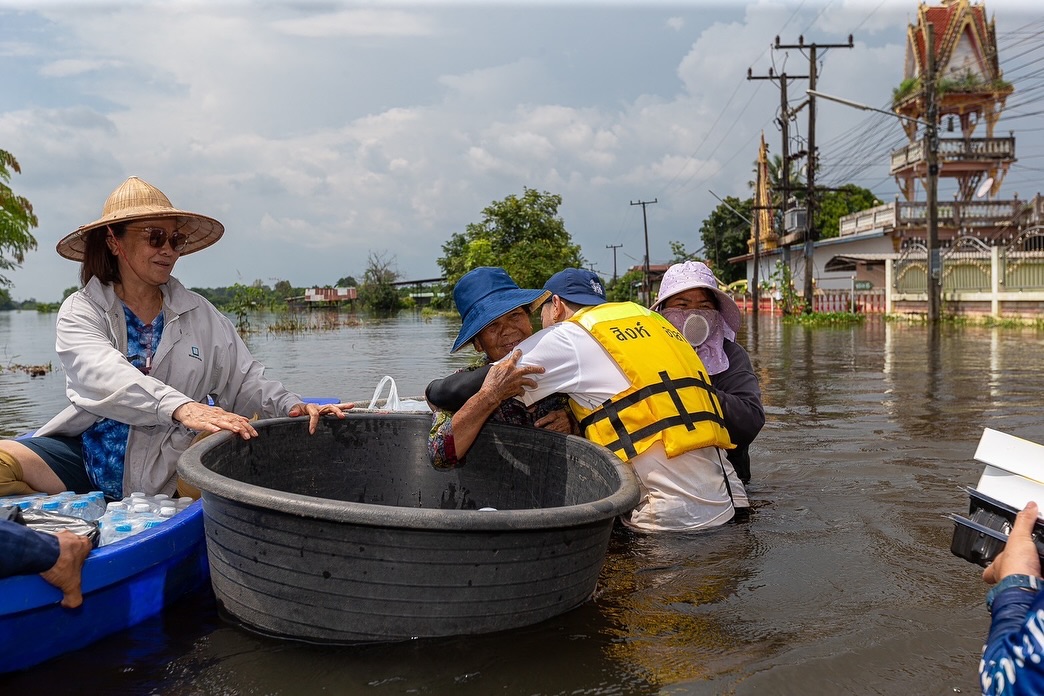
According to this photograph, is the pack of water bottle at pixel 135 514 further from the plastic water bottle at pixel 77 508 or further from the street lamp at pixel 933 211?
the street lamp at pixel 933 211

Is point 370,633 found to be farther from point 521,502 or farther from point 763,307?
point 763,307

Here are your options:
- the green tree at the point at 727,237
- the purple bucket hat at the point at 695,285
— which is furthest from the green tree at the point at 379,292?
the purple bucket hat at the point at 695,285

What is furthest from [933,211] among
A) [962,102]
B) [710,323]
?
[710,323]

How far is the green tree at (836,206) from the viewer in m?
49.2

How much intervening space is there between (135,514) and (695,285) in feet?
8.71

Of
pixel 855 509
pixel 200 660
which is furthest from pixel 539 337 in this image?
pixel 855 509

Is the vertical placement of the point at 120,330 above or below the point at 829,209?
below

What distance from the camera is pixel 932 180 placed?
2158 cm

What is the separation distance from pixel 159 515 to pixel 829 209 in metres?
51.4

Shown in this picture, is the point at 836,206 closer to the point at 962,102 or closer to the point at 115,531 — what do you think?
the point at 962,102

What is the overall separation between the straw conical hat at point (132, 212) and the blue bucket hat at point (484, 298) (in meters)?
1.30

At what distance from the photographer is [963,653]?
271cm

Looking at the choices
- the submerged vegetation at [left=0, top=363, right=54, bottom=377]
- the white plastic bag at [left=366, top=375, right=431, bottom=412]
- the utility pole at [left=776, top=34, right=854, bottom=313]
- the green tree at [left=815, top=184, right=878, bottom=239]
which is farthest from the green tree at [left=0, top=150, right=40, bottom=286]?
the green tree at [left=815, top=184, right=878, bottom=239]

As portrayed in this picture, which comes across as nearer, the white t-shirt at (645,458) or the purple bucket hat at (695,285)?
the white t-shirt at (645,458)
